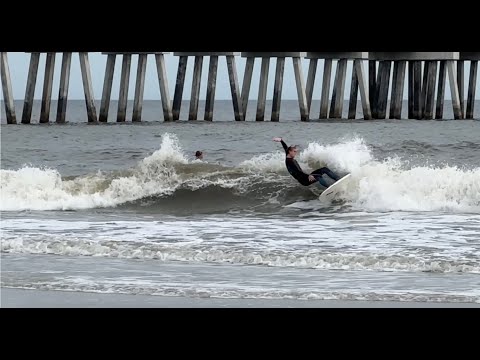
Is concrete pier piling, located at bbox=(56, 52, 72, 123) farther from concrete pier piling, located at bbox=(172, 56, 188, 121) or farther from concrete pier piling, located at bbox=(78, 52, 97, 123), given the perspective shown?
concrete pier piling, located at bbox=(172, 56, 188, 121)

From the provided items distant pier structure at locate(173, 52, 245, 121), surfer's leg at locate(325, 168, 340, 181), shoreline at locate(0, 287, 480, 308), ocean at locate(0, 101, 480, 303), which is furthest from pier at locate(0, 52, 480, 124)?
shoreline at locate(0, 287, 480, 308)

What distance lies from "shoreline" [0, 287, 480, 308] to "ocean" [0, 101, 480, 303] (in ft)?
0.55

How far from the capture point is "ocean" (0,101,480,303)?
Result: 24.7 ft

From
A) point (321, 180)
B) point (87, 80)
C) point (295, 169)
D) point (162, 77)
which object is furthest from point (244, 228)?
point (162, 77)

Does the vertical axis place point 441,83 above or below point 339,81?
above

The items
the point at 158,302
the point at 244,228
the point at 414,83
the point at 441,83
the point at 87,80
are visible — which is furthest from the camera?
the point at 441,83

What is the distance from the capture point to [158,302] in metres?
6.45

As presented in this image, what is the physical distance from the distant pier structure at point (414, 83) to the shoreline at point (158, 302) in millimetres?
26763

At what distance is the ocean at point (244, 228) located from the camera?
24.7 feet

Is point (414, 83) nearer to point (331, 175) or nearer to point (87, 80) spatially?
point (87, 80)

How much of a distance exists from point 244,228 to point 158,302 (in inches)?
224

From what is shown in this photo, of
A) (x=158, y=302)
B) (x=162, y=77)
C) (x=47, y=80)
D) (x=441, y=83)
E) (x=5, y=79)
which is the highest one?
(x=441, y=83)
